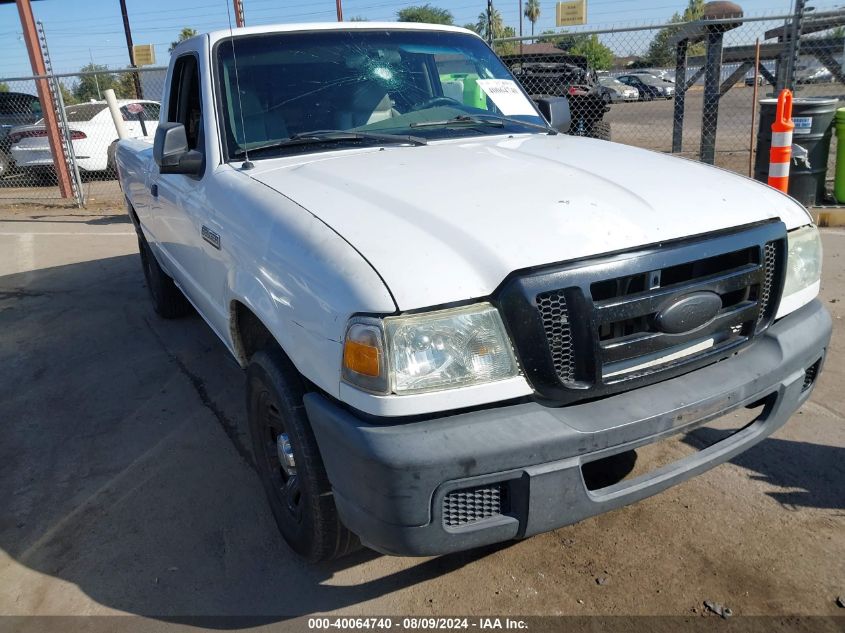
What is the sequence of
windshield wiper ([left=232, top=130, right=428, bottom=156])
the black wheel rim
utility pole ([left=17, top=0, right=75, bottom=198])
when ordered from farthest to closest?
utility pole ([left=17, top=0, right=75, bottom=198]) < windshield wiper ([left=232, top=130, right=428, bottom=156]) < the black wheel rim

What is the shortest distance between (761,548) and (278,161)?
2.49 meters

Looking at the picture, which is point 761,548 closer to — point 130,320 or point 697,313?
point 697,313

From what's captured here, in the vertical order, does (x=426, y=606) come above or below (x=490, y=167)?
below

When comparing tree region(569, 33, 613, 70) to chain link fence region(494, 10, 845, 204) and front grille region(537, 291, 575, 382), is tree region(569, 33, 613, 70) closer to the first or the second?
chain link fence region(494, 10, 845, 204)

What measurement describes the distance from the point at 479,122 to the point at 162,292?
3160mm

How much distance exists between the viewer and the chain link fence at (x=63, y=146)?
1182 centimetres

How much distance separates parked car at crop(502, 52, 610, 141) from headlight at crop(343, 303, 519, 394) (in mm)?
9910

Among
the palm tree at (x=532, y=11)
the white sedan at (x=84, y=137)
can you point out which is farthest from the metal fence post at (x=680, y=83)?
the palm tree at (x=532, y=11)

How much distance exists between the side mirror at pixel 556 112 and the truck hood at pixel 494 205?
3.27 feet

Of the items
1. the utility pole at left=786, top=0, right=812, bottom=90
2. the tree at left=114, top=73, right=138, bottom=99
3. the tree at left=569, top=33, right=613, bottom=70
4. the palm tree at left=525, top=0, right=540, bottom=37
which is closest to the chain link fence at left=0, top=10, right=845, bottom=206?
the utility pole at left=786, top=0, right=812, bottom=90

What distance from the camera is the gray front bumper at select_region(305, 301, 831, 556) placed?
1.94 m

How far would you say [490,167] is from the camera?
278 centimetres

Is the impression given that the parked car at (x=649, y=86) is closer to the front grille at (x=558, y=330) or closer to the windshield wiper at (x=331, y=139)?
the windshield wiper at (x=331, y=139)

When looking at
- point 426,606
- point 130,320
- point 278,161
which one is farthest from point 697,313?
point 130,320
